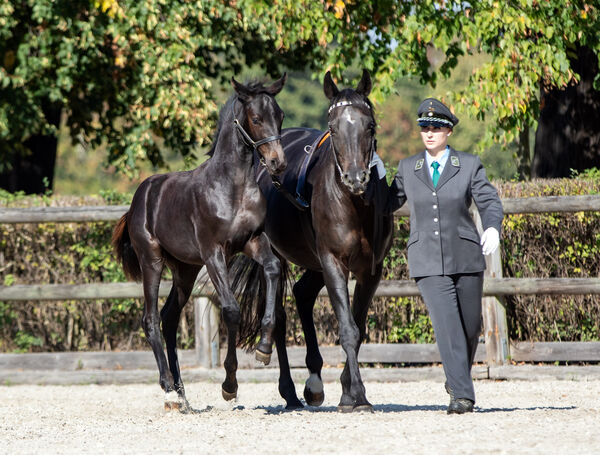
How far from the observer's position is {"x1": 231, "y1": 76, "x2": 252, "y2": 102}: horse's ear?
21.8ft

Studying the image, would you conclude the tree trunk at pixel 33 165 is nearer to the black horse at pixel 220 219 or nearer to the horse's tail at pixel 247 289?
the horse's tail at pixel 247 289

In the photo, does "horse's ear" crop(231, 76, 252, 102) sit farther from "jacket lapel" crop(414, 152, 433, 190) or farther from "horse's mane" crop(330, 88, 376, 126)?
"jacket lapel" crop(414, 152, 433, 190)

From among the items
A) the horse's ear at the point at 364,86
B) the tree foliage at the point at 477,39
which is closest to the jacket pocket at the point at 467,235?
the horse's ear at the point at 364,86

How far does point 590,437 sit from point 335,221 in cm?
232

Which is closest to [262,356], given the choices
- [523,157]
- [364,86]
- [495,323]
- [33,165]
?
[364,86]

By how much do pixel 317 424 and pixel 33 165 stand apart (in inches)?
492

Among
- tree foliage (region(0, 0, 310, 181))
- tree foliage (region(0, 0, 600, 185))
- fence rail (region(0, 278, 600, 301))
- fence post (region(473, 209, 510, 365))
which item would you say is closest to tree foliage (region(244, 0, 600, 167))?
tree foliage (region(0, 0, 600, 185))

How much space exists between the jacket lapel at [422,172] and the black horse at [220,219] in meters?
0.91

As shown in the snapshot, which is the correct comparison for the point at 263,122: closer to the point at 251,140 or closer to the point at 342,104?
the point at 251,140

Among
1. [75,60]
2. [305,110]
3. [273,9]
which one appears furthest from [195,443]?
[305,110]

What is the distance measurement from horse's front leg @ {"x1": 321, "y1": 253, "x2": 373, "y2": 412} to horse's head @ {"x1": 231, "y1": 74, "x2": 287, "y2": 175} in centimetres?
82

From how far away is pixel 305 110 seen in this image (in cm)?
4853

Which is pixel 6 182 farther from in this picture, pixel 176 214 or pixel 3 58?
pixel 176 214

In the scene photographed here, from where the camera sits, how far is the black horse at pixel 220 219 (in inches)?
261
